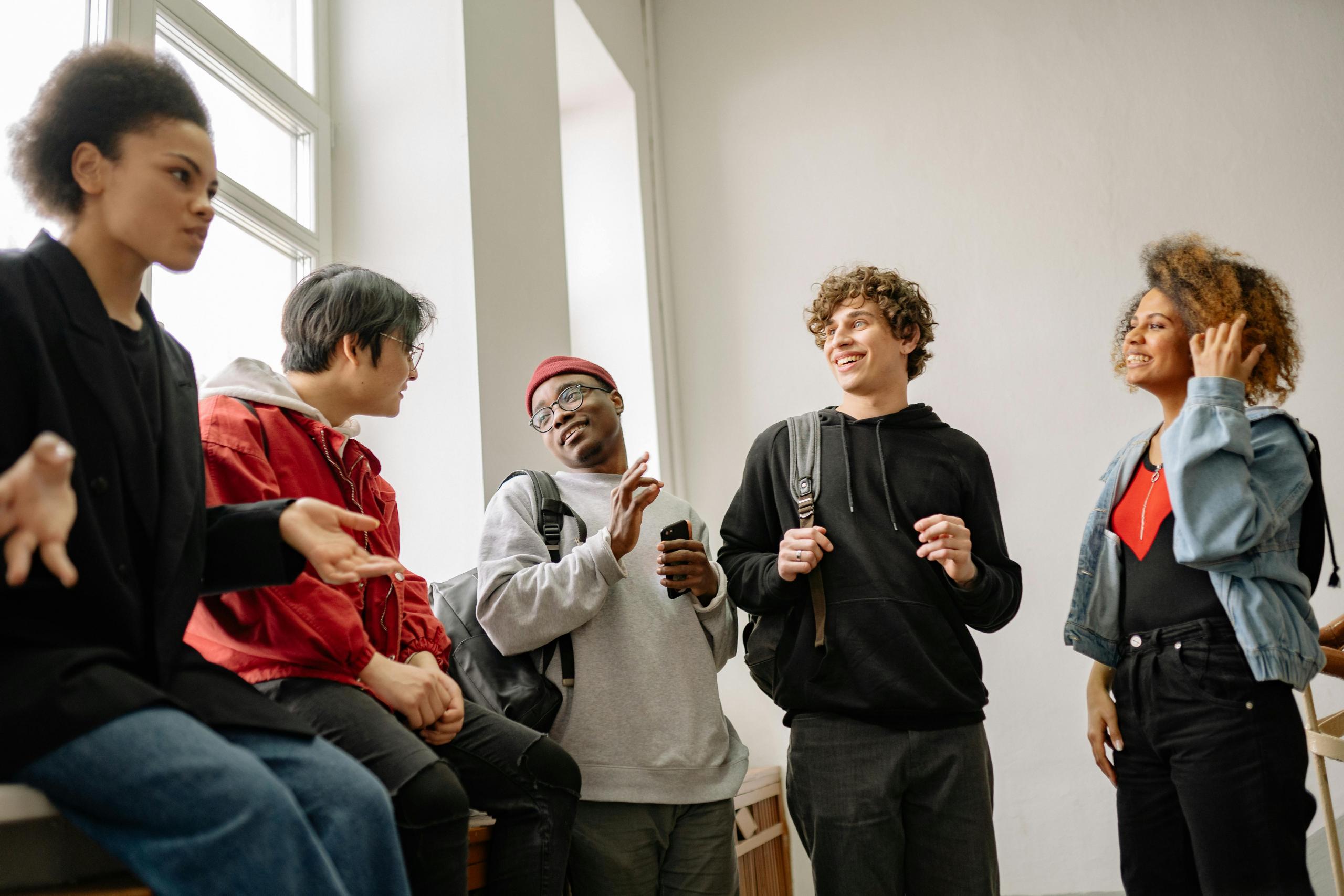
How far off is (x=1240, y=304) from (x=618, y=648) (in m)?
1.54

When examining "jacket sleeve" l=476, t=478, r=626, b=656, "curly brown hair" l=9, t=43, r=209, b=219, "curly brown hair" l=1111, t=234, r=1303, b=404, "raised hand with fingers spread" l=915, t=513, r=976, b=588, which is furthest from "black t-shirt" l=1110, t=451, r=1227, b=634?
"curly brown hair" l=9, t=43, r=209, b=219

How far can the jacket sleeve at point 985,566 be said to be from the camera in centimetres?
209

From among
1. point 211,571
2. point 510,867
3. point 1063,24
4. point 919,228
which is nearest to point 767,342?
point 919,228

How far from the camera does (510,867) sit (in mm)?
1743

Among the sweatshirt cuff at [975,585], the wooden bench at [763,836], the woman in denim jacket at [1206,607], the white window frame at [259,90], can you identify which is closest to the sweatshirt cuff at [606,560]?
the sweatshirt cuff at [975,585]

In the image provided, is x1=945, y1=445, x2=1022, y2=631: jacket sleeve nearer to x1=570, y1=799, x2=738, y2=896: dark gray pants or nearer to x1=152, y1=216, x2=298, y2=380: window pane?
x1=570, y1=799, x2=738, y2=896: dark gray pants

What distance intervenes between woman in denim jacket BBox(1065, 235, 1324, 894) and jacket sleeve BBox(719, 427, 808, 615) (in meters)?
0.69

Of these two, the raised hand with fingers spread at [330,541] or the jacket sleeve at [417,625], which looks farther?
the jacket sleeve at [417,625]

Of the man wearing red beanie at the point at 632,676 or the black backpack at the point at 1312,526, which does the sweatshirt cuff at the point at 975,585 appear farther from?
the black backpack at the point at 1312,526

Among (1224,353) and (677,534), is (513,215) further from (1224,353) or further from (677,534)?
(1224,353)

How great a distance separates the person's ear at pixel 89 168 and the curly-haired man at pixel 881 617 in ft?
4.29

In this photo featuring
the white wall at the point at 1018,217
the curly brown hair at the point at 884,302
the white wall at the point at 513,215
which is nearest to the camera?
the curly brown hair at the point at 884,302

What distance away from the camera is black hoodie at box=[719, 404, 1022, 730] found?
202cm

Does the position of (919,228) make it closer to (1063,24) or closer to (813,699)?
(1063,24)
